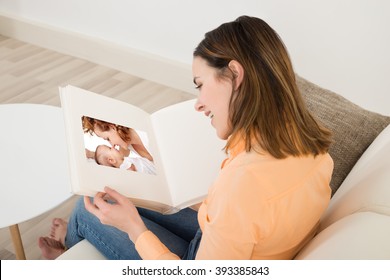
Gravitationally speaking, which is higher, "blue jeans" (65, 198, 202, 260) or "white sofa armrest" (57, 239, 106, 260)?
"blue jeans" (65, 198, 202, 260)

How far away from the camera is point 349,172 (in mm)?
1409

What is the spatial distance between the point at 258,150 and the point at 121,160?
1.49 feet

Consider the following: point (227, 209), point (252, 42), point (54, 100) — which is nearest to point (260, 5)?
point (54, 100)

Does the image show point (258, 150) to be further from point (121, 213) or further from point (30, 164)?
point (30, 164)

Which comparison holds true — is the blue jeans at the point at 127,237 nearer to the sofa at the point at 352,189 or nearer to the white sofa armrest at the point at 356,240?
the sofa at the point at 352,189

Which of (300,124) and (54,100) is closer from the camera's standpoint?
(300,124)

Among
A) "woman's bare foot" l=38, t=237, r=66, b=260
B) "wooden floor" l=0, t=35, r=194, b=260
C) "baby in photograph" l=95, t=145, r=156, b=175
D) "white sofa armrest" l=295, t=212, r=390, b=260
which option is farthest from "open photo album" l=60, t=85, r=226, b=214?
"wooden floor" l=0, t=35, r=194, b=260

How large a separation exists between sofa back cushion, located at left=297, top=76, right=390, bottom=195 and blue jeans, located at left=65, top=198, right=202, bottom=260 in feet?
1.47

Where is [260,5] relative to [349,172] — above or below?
above

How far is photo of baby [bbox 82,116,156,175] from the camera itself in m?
1.27

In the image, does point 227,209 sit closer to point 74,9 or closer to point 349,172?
point 349,172

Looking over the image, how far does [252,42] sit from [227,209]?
359 millimetres

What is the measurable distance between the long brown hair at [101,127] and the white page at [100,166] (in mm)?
16

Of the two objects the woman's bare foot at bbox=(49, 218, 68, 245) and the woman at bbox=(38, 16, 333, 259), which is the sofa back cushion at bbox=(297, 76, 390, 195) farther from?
the woman's bare foot at bbox=(49, 218, 68, 245)
